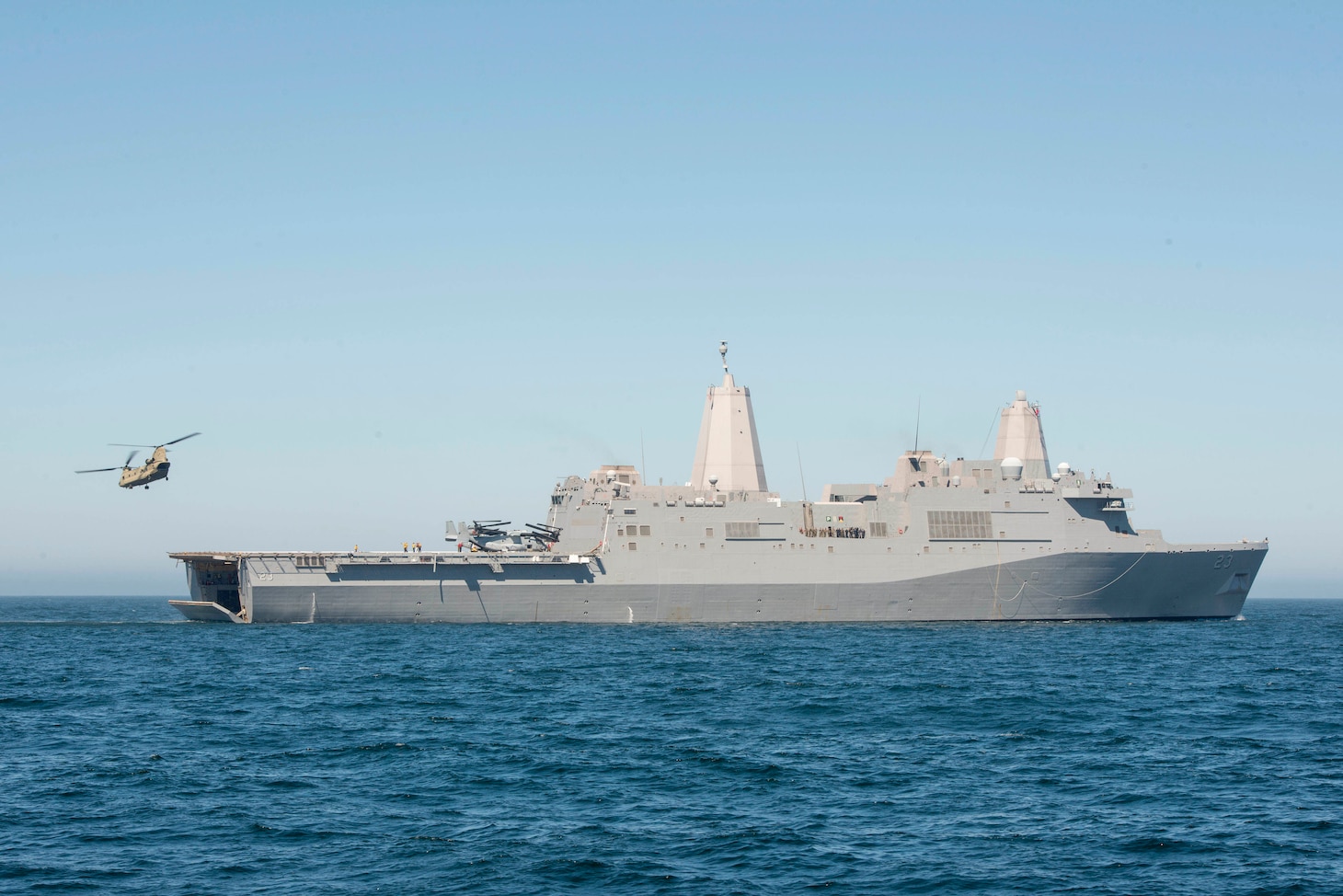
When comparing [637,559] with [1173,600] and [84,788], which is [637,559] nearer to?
[1173,600]

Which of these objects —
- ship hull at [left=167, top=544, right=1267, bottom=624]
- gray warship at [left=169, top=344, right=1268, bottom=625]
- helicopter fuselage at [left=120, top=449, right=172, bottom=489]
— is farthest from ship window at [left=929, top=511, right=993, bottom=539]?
helicopter fuselage at [left=120, top=449, right=172, bottom=489]

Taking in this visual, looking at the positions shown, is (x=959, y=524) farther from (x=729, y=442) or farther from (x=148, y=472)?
(x=148, y=472)

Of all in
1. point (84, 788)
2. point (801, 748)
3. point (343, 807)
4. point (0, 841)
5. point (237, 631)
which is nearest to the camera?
point (0, 841)

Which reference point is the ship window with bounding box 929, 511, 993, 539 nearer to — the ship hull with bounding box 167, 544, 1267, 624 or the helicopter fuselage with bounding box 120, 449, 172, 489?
the ship hull with bounding box 167, 544, 1267, 624

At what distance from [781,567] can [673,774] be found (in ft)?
79.4

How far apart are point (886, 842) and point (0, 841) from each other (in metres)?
10.9

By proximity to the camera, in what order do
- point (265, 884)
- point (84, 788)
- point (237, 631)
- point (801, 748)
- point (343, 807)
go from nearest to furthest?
point (265, 884)
point (343, 807)
point (84, 788)
point (801, 748)
point (237, 631)

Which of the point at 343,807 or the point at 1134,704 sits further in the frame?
the point at 1134,704

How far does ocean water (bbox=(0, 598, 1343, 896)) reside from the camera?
42.8 ft

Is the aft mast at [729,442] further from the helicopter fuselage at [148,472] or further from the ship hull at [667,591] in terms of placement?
the helicopter fuselage at [148,472]

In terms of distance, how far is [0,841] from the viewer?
13938mm

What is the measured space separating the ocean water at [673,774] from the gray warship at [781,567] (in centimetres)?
871

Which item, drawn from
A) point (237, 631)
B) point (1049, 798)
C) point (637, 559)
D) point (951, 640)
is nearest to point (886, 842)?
point (1049, 798)

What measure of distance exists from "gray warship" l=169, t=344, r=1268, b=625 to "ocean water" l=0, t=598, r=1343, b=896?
871 cm
